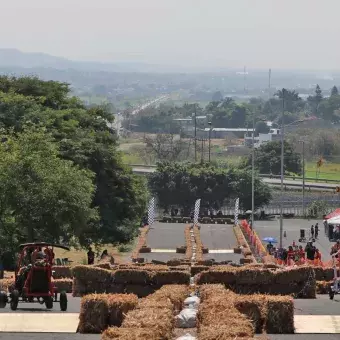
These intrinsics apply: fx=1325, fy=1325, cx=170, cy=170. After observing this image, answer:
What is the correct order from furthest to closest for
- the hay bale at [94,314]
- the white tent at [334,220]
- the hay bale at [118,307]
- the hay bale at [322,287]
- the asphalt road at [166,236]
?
1. the asphalt road at [166,236]
2. the white tent at [334,220]
3. the hay bale at [322,287]
4. the hay bale at [94,314]
5. the hay bale at [118,307]

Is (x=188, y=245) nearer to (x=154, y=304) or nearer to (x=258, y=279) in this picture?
(x=258, y=279)

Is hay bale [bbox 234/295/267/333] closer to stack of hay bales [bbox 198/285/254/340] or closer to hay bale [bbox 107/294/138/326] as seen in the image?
stack of hay bales [bbox 198/285/254/340]

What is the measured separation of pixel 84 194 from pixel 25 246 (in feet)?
99.1

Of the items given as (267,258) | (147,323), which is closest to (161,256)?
(267,258)

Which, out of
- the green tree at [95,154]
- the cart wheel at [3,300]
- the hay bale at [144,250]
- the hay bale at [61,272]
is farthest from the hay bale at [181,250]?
the cart wheel at [3,300]

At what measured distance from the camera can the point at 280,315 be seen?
23.0m

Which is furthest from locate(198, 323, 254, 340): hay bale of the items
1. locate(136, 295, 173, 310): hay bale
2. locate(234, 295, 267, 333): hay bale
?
locate(234, 295, 267, 333): hay bale

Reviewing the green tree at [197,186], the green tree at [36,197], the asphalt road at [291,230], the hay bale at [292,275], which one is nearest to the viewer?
the hay bale at [292,275]

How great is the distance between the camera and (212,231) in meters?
86.6

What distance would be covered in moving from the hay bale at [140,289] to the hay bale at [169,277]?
20 cm

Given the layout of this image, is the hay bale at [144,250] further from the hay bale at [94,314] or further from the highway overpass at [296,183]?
the highway overpass at [296,183]

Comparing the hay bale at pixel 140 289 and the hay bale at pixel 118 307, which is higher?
the hay bale at pixel 118 307

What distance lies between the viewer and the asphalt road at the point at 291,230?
75300 millimetres

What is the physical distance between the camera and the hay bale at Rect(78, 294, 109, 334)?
74.3 ft
